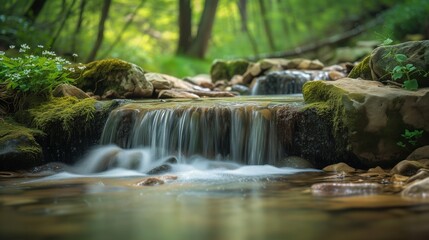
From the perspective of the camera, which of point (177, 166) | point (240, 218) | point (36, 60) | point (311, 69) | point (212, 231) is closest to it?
point (212, 231)

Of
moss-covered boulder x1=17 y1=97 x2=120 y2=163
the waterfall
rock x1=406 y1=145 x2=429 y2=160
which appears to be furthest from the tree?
rock x1=406 y1=145 x2=429 y2=160

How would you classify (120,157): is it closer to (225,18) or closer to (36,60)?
(36,60)

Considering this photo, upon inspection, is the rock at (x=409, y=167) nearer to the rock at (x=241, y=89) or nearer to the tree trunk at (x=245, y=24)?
the rock at (x=241, y=89)

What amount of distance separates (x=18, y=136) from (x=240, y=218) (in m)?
→ 4.03

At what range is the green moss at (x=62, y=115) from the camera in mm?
6844

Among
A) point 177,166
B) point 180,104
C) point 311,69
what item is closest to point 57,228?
point 177,166

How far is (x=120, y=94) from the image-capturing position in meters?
8.28

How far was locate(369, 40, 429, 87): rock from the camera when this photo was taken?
5902 mm

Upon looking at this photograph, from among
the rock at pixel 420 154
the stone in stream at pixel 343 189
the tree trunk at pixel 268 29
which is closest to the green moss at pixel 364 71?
the rock at pixel 420 154

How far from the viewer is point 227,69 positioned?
12.3 meters

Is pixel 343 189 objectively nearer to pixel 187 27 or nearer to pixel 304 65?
pixel 304 65

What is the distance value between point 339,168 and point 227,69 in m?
6.97

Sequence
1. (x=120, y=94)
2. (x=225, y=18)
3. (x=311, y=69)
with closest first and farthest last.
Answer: (x=120, y=94) < (x=311, y=69) < (x=225, y=18)

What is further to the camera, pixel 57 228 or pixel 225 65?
pixel 225 65
